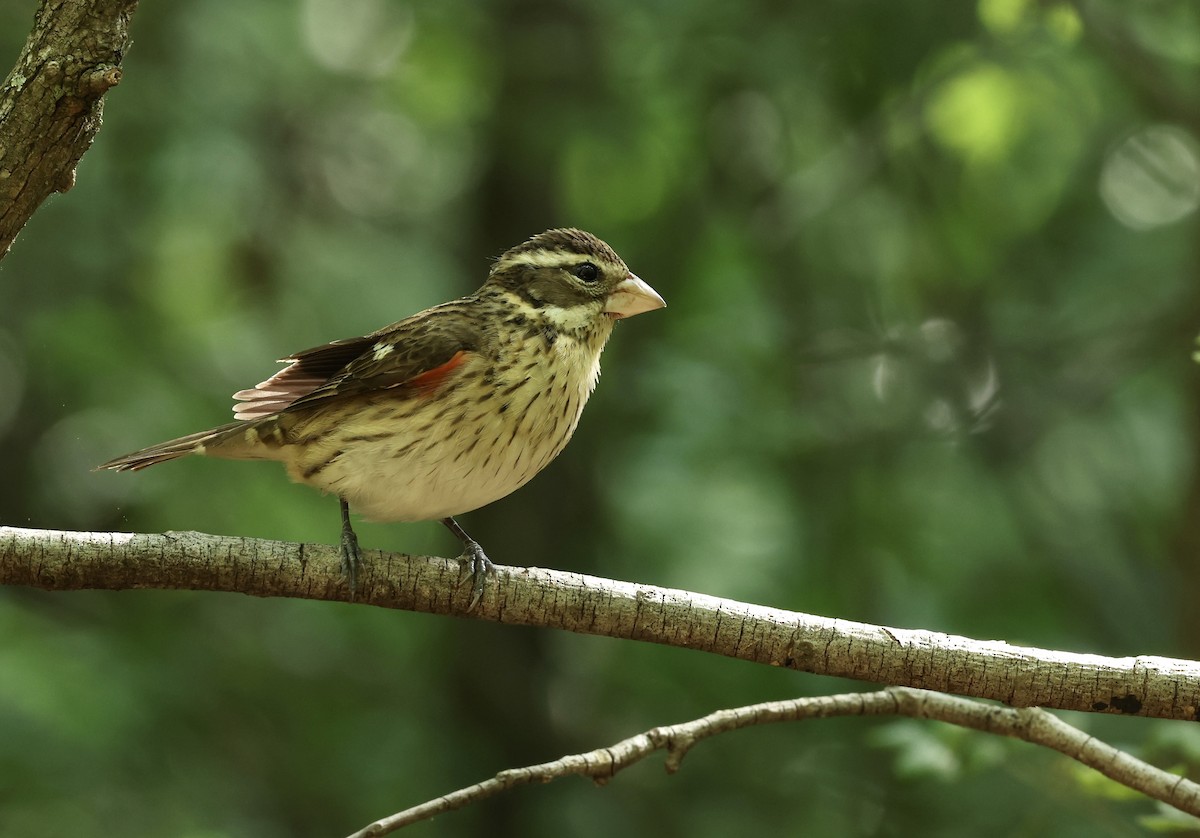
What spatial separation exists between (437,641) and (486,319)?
16.0 ft

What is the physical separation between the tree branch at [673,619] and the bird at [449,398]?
0.70m

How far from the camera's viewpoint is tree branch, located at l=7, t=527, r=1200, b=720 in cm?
347

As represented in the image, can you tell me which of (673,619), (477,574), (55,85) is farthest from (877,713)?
(55,85)

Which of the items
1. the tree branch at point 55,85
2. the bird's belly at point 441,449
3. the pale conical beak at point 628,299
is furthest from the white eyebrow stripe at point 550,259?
the tree branch at point 55,85

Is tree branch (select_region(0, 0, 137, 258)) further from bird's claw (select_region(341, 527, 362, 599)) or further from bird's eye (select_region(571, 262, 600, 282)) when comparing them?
bird's eye (select_region(571, 262, 600, 282))

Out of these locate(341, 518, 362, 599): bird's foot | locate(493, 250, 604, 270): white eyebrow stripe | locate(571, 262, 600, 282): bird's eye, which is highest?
locate(493, 250, 604, 270): white eyebrow stripe

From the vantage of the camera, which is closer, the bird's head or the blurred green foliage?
the bird's head

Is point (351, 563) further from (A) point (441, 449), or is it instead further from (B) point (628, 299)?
(B) point (628, 299)

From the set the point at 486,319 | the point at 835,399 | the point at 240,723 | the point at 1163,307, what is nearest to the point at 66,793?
the point at 240,723

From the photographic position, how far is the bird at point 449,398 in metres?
4.67

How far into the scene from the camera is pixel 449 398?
467 centimetres

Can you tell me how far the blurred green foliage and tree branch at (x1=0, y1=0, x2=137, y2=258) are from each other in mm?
4720

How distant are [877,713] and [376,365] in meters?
2.12

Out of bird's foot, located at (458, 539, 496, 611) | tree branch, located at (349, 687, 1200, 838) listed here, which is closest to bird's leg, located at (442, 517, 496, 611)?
bird's foot, located at (458, 539, 496, 611)
